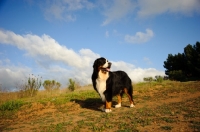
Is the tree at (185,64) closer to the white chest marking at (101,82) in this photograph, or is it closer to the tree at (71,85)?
the tree at (71,85)

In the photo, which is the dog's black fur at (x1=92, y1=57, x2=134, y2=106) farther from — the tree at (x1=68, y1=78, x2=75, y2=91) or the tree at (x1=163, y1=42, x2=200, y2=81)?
the tree at (x1=163, y1=42, x2=200, y2=81)

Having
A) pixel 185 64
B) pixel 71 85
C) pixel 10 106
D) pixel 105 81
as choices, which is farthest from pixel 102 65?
pixel 185 64

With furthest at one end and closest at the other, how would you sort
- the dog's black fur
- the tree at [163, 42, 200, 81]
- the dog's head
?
1. the tree at [163, 42, 200, 81]
2. the dog's black fur
3. the dog's head

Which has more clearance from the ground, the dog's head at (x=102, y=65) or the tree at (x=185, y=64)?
the tree at (x=185, y=64)

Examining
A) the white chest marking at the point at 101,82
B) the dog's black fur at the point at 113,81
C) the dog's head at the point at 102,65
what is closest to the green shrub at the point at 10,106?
the dog's black fur at the point at 113,81

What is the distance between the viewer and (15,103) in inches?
413

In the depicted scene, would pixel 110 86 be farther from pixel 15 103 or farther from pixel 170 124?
pixel 15 103

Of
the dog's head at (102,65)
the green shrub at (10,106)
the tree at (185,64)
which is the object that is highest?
the tree at (185,64)

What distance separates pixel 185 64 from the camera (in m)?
33.7

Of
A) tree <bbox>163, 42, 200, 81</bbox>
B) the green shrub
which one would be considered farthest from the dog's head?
tree <bbox>163, 42, 200, 81</bbox>

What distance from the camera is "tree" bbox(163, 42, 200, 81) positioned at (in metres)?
29.9

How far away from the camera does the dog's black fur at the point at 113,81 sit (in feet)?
24.5

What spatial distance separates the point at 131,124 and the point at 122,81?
3.60 meters

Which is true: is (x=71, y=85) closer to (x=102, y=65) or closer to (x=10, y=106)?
(x=10, y=106)
